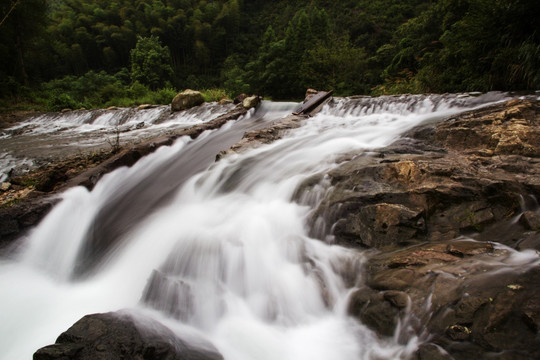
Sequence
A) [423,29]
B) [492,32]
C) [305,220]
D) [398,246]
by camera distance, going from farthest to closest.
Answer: [423,29], [492,32], [305,220], [398,246]

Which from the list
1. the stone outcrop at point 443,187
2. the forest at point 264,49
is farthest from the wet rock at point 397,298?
the forest at point 264,49

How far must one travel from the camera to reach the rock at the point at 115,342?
4.75 ft

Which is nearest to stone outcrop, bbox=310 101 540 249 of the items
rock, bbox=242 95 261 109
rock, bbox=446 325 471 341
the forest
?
rock, bbox=446 325 471 341

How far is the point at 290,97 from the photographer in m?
20.2

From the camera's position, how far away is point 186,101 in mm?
13227

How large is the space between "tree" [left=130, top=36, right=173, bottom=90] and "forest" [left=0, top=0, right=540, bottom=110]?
131 mm

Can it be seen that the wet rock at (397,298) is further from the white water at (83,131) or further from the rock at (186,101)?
the rock at (186,101)

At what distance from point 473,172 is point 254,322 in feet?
9.20

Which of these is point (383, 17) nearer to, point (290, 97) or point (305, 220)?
point (290, 97)

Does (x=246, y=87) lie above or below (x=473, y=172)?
above

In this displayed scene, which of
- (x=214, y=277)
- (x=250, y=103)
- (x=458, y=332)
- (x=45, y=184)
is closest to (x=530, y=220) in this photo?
(x=458, y=332)

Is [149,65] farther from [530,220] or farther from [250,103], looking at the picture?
[530,220]

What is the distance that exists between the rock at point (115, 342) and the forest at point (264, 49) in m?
4.47

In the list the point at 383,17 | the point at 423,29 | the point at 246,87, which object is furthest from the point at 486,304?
the point at 383,17
